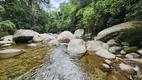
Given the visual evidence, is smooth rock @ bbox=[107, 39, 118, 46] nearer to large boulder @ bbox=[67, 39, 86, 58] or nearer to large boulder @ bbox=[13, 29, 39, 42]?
large boulder @ bbox=[67, 39, 86, 58]

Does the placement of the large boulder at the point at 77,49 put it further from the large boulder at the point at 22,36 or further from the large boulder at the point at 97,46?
the large boulder at the point at 22,36

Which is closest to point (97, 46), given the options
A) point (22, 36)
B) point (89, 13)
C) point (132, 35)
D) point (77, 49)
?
point (77, 49)

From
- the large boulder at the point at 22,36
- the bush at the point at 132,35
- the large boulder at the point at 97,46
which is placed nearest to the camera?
the bush at the point at 132,35

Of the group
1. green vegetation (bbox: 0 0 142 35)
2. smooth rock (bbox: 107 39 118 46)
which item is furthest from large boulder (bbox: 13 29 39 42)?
smooth rock (bbox: 107 39 118 46)

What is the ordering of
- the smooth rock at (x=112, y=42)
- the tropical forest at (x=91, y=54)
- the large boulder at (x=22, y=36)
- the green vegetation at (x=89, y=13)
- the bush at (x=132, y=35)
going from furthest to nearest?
the large boulder at (x=22, y=36) → the green vegetation at (x=89, y=13) → the smooth rock at (x=112, y=42) → the bush at (x=132, y=35) → the tropical forest at (x=91, y=54)

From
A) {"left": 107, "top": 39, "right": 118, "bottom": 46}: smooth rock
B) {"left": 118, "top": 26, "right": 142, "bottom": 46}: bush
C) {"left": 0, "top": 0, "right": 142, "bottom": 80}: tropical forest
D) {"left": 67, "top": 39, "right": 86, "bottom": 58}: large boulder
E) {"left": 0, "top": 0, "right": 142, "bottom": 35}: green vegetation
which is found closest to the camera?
{"left": 0, "top": 0, "right": 142, "bottom": 80}: tropical forest

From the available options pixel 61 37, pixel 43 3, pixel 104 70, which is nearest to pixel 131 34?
pixel 104 70

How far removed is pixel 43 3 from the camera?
57.9 ft

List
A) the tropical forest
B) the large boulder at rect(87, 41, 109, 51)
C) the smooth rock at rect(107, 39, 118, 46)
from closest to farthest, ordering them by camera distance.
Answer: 1. the tropical forest
2. the large boulder at rect(87, 41, 109, 51)
3. the smooth rock at rect(107, 39, 118, 46)

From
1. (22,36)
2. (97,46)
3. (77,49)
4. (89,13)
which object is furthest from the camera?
(89,13)

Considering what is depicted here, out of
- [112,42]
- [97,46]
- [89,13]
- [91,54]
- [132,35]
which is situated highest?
[89,13]

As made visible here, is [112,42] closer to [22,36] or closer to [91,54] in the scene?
[91,54]

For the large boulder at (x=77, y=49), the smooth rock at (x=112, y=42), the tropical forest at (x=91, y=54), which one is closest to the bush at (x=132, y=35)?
the tropical forest at (x=91, y=54)

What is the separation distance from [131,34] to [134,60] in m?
1.60
